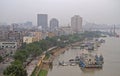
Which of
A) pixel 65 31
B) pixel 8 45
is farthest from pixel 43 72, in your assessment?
pixel 65 31

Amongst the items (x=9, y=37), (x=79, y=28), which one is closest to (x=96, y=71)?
(x=9, y=37)

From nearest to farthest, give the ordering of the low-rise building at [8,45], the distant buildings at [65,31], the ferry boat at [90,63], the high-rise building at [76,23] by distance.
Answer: the ferry boat at [90,63] < the low-rise building at [8,45] < the distant buildings at [65,31] < the high-rise building at [76,23]

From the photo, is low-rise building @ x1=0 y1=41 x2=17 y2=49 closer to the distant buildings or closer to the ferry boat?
the ferry boat

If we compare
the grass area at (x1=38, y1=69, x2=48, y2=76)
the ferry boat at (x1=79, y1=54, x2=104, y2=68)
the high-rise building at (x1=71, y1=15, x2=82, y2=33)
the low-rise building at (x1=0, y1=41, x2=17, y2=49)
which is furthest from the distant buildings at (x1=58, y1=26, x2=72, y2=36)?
the grass area at (x1=38, y1=69, x2=48, y2=76)

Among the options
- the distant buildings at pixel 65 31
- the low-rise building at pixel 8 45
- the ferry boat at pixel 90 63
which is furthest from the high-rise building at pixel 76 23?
the ferry boat at pixel 90 63

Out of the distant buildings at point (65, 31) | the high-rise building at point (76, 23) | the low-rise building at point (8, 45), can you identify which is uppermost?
the high-rise building at point (76, 23)

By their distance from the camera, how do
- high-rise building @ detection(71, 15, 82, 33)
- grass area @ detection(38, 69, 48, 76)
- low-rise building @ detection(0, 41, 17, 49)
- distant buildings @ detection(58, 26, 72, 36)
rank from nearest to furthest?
grass area @ detection(38, 69, 48, 76) → low-rise building @ detection(0, 41, 17, 49) → distant buildings @ detection(58, 26, 72, 36) → high-rise building @ detection(71, 15, 82, 33)

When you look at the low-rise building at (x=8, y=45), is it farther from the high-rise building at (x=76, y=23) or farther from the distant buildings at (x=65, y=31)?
the high-rise building at (x=76, y=23)

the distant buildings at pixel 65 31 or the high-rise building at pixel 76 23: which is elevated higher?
the high-rise building at pixel 76 23

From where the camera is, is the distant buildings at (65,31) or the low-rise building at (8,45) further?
the distant buildings at (65,31)

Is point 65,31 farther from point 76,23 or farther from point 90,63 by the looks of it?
point 90,63

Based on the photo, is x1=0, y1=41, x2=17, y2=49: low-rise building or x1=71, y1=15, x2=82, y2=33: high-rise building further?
x1=71, y1=15, x2=82, y2=33: high-rise building
